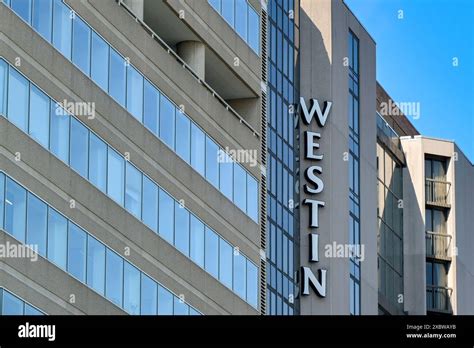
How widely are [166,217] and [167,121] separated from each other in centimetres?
387

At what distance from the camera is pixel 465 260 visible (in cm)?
11325

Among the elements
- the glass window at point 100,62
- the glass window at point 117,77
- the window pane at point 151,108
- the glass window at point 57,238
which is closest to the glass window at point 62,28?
the glass window at point 100,62

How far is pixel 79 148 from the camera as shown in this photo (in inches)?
2020

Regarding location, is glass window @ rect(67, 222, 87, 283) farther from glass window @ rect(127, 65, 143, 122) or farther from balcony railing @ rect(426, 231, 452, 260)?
balcony railing @ rect(426, 231, 452, 260)

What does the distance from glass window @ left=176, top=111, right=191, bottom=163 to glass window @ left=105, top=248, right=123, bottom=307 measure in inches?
334

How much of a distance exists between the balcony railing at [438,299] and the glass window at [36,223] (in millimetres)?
63134

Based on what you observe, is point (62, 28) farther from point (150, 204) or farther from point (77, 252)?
point (150, 204)

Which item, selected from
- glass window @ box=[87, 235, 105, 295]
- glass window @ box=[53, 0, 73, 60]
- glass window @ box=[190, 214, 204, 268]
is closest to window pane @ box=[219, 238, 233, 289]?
glass window @ box=[190, 214, 204, 268]

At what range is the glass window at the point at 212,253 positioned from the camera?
6175 centimetres

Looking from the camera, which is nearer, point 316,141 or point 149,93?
point 149,93

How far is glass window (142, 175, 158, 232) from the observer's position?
185 ft
